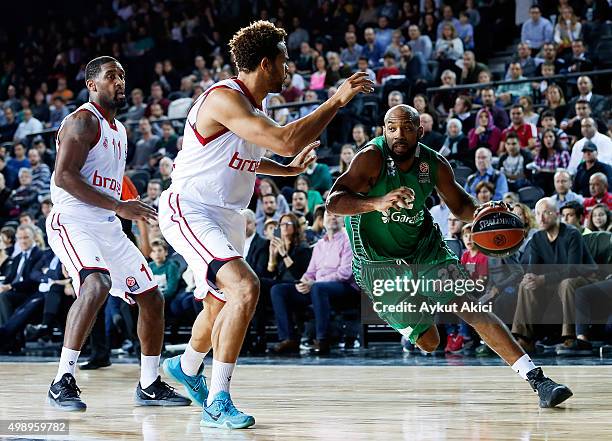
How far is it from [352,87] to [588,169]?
6.29m

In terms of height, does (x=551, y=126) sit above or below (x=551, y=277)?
above

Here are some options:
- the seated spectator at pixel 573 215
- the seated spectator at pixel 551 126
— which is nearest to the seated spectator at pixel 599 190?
the seated spectator at pixel 573 215

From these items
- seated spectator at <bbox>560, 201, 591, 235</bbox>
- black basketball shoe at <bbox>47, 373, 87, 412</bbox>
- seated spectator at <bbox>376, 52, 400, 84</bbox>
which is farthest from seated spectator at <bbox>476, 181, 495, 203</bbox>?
black basketball shoe at <bbox>47, 373, 87, 412</bbox>

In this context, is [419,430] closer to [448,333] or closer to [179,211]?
[179,211]

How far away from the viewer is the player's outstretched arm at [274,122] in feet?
13.7

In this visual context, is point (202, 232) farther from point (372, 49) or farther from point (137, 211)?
point (372, 49)

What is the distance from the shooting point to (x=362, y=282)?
18.6 ft

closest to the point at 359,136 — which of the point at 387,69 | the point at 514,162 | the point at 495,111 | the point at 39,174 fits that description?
the point at 495,111

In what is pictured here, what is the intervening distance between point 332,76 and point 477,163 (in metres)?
4.02

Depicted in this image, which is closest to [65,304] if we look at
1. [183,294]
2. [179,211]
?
[183,294]

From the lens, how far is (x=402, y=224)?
5480mm

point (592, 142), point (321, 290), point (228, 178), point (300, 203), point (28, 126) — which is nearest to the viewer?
point (228, 178)

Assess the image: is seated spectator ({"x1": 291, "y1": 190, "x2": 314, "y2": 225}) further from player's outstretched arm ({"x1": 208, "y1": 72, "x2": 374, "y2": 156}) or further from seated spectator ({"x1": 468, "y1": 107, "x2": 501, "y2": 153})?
player's outstretched arm ({"x1": 208, "y1": 72, "x2": 374, "y2": 156})

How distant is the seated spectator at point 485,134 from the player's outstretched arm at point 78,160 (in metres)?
6.37
